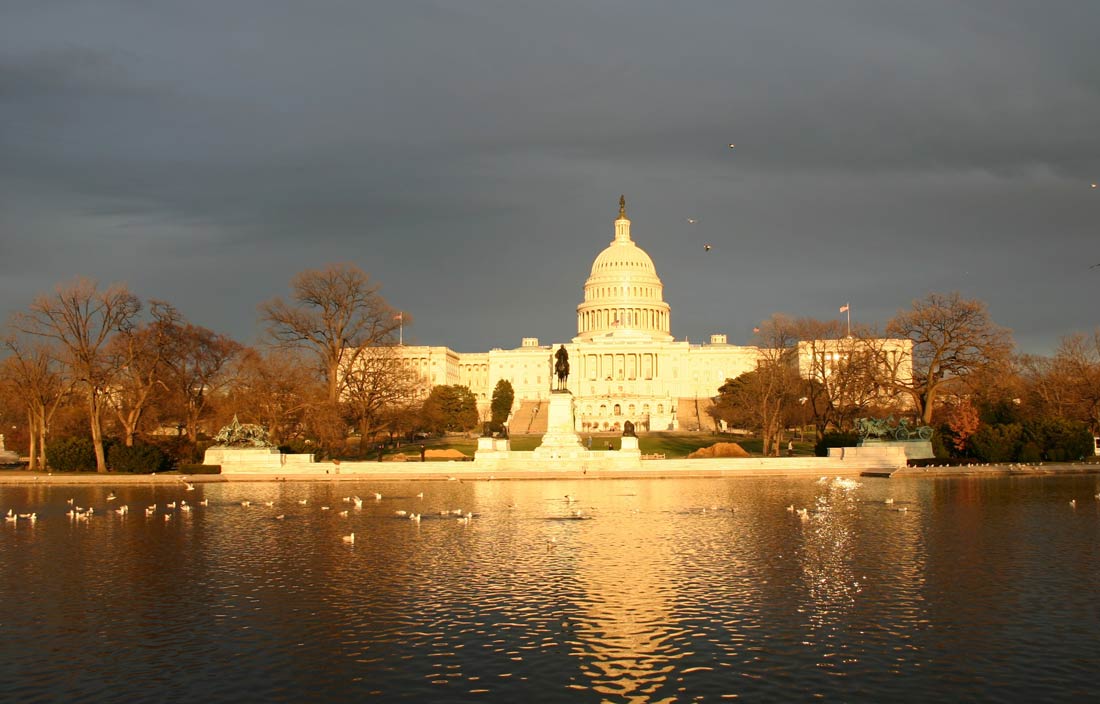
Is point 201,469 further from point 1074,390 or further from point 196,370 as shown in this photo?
point 1074,390

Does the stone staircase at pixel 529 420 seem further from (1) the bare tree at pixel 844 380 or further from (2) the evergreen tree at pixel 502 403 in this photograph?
(1) the bare tree at pixel 844 380

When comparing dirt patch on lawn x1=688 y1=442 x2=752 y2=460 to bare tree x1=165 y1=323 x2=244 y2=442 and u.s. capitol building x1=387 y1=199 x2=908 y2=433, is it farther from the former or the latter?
u.s. capitol building x1=387 y1=199 x2=908 y2=433

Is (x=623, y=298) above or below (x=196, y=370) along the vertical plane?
above

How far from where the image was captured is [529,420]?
4783 inches

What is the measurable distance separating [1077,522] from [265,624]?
21.6 m

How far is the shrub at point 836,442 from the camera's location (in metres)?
54.3

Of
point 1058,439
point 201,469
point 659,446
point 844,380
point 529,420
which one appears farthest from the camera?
point 529,420

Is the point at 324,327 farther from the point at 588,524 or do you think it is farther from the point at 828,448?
the point at 588,524

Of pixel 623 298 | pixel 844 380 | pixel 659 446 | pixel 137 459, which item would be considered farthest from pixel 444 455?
pixel 623 298

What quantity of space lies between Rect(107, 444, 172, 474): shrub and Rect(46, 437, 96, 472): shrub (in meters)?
2.10

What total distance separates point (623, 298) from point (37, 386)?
4813 inches

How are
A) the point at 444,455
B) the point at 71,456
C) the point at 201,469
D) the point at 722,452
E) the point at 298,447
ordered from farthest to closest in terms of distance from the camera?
the point at 444,455, the point at 722,452, the point at 298,447, the point at 71,456, the point at 201,469

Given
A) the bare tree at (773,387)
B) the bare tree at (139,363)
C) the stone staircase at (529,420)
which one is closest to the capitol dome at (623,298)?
the stone staircase at (529,420)

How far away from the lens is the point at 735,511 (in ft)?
100
